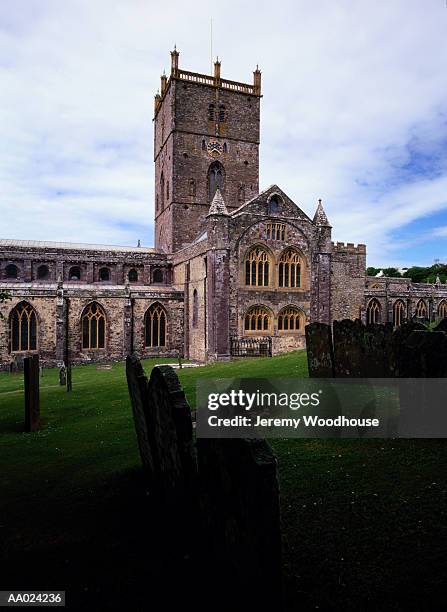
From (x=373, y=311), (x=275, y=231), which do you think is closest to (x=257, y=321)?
(x=275, y=231)

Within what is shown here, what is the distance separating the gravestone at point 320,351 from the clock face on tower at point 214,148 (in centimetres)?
2751

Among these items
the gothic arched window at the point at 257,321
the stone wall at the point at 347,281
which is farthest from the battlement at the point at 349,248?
the gothic arched window at the point at 257,321

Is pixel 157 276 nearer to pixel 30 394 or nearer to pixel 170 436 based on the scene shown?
pixel 30 394

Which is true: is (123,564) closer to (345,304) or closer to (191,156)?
(345,304)

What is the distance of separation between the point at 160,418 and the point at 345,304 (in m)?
26.7

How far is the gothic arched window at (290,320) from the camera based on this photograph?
25453mm

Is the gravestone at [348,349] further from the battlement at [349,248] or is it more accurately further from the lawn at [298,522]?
the battlement at [349,248]

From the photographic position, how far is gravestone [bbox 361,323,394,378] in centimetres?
793

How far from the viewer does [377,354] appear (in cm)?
827

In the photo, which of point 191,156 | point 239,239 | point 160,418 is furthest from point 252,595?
point 191,156

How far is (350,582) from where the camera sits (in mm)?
3150

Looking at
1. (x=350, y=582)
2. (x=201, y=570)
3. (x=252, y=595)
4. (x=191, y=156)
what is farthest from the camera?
(x=191, y=156)

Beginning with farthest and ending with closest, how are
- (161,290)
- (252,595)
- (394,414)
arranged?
1. (161,290)
2. (394,414)
3. (252,595)

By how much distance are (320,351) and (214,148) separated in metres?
28.2
